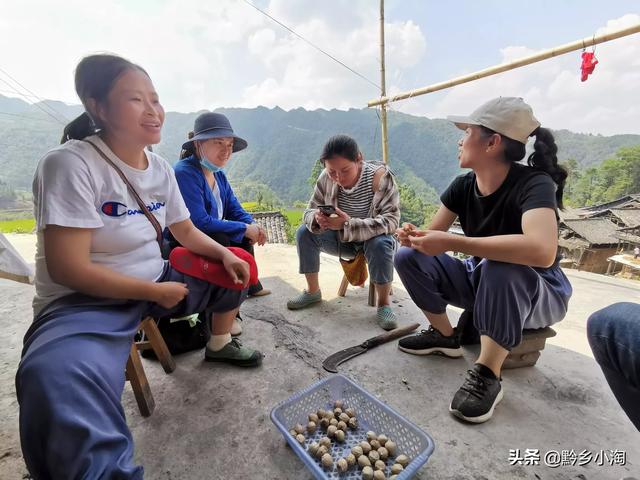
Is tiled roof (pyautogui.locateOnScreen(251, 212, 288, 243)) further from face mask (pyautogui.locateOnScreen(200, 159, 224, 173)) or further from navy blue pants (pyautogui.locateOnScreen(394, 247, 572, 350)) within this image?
navy blue pants (pyautogui.locateOnScreen(394, 247, 572, 350))

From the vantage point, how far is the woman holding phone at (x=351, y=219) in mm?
2268

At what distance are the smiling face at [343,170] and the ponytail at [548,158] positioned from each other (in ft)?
3.70

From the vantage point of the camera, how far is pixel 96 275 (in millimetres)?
1088

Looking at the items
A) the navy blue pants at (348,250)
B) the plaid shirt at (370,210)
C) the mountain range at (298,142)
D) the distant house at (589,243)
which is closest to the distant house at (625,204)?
the distant house at (589,243)

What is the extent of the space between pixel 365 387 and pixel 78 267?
4.44 feet

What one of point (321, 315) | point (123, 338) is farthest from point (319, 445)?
point (321, 315)

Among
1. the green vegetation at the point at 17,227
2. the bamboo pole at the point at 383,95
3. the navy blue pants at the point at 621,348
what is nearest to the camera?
the navy blue pants at the point at 621,348

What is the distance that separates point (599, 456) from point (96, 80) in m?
2.40

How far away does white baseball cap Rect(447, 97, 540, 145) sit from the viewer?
4.69ft

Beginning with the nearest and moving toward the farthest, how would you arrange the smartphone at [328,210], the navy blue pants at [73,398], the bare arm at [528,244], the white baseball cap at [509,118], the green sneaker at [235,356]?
the navy blue pants at [73,398] → the bare arm at [528,244] → the white baseball cap at [509,118] → the green sneaker at [235,356] → the smartphone at [328,210]

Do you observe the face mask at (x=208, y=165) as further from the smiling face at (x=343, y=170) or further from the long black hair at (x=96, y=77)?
the long black hair at (x=96, y=77)

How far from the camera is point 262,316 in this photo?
2.40m

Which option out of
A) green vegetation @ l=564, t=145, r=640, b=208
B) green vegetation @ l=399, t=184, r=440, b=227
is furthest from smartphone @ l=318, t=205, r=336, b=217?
green vegetation @ l=399, t=184, r=440, b=227

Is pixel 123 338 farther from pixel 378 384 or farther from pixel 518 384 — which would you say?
pixel 518 384
